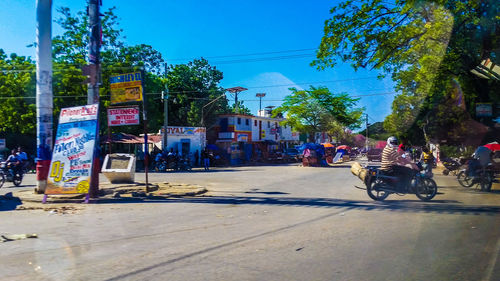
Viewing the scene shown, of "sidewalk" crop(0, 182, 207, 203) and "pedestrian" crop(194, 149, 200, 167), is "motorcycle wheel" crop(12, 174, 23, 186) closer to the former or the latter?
"sidewalk" crop(0, 182, 207, 203)

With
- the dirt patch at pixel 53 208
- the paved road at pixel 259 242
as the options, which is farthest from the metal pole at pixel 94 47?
the paved road at pixel 259 242

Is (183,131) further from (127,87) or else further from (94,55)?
(94,55)

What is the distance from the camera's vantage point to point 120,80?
12.5 meters

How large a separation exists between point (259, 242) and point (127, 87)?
8319 millimetres

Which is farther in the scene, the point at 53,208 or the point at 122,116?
the point at 122,116

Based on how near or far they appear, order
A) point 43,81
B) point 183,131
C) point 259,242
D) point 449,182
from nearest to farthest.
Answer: point 259,242, point 43,81, point 449,182, point 183,131

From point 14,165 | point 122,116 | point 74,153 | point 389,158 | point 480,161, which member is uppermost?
point 122,116

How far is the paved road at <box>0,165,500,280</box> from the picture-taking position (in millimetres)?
4582

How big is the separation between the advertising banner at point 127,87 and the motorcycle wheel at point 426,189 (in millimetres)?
8830

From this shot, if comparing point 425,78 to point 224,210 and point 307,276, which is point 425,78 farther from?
point 307,276

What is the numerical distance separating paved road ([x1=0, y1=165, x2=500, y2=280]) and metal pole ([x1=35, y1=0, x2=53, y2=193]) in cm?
302

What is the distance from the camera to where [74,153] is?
10.5 metres

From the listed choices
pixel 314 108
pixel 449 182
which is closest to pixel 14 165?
pixel 449 182

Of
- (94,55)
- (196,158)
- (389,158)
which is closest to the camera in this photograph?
(389,158)
